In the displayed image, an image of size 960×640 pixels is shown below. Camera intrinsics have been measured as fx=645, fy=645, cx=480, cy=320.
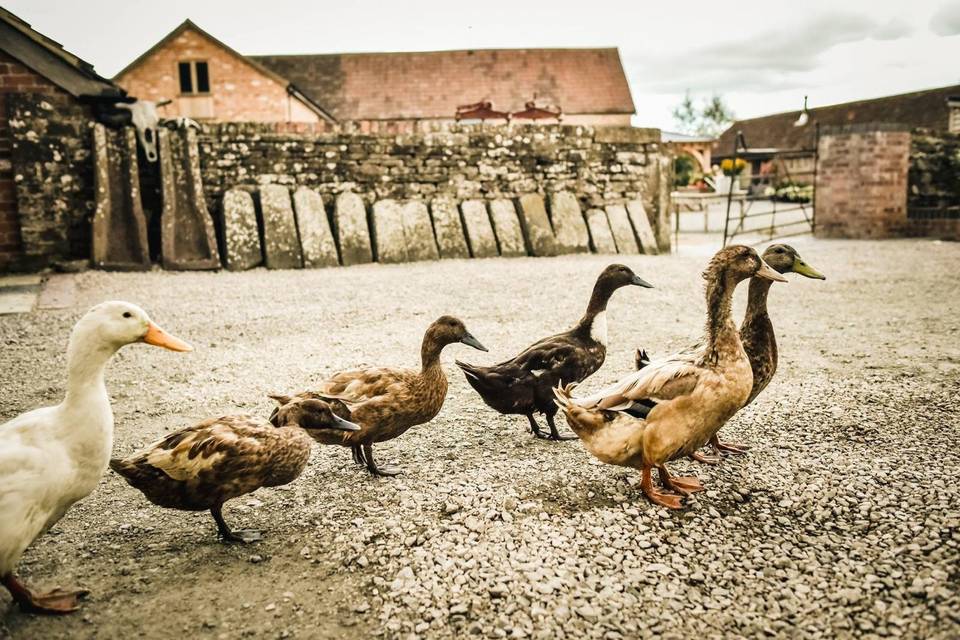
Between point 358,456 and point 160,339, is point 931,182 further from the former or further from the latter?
point 160,339

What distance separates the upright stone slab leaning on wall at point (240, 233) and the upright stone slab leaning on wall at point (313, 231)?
69 centimetres

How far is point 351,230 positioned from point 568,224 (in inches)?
151

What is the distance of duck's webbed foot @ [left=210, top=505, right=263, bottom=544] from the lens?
2723 mm

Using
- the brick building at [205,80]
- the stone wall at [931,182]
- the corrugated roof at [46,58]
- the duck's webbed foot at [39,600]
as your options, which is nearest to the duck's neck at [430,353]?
the duck's webbed foot at [39,600]

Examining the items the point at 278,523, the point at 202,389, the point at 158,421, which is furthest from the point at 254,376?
the point at 278,523

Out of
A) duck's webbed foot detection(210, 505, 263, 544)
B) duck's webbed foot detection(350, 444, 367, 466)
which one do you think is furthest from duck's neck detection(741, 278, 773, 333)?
duck's webbed foot detection(210, 505, 263, 544)

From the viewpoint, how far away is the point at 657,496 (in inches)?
116

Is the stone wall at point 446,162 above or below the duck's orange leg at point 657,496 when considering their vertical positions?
above

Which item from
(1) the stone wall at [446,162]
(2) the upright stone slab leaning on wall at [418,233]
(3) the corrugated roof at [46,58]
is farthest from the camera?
(2) the upright stone slab leaning on wall at [418,233]

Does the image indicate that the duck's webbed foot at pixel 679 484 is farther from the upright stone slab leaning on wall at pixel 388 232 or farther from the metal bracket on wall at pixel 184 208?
the metal bracket on wall at pixel 184 208

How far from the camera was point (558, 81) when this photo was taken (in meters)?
34.4

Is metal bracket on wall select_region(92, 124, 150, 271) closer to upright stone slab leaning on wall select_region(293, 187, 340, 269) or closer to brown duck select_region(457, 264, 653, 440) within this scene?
upright stone slab leaning on wall select_region(293, 187, 340, 269)

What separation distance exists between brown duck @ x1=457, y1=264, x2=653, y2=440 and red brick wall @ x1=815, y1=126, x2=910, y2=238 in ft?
41.0

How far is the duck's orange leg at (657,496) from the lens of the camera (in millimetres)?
2900
